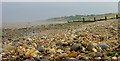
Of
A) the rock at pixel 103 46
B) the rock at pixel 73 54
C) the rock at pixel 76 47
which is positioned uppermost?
the rock at pixel 73 54

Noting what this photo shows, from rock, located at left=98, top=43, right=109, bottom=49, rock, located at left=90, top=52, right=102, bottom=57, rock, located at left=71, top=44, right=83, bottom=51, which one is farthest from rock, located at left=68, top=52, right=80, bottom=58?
rock, located at left=98, top=43, right=109, bottom=49

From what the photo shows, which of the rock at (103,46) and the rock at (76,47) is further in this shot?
the rock at (103,46)

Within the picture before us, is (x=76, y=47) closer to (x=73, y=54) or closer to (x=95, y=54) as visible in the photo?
(x=73, y=54)

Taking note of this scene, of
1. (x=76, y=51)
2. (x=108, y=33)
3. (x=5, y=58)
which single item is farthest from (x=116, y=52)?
(x=108, y=33)

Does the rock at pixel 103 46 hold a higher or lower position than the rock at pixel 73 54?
lower

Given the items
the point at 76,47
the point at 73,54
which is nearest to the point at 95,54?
the point at 73,54

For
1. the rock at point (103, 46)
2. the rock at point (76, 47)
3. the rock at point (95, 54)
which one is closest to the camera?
the rock at point (95, 54)

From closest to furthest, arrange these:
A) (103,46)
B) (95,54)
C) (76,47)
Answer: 1. (95,54)
2. (76,47)
3. (103,46)

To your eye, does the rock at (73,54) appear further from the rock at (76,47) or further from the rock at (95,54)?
the rock at (76,47)

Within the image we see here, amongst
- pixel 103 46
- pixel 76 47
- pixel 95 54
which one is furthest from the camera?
pixel 103 46

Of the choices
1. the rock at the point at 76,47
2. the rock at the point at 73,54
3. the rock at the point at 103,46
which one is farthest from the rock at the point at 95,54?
the rock at the point at 103,46

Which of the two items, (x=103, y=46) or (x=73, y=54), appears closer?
(x=73, y=54)

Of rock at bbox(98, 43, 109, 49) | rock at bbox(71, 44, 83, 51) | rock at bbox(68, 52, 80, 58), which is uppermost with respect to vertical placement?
rock at bbox(68, 52, 80, 58)

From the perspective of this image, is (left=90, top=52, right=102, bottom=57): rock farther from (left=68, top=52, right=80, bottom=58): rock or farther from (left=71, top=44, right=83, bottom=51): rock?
(left=71, top=44, right=83, bottom=51): rock
